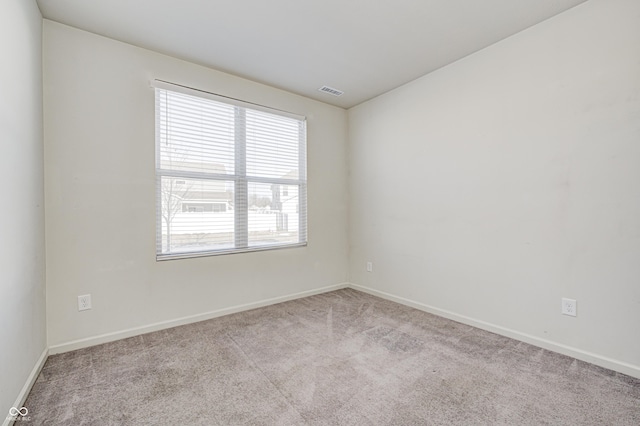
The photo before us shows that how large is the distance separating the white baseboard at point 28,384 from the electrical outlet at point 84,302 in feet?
1.11

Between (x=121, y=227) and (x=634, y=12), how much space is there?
4137 mm

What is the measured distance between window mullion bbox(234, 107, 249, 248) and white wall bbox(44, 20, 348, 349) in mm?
205

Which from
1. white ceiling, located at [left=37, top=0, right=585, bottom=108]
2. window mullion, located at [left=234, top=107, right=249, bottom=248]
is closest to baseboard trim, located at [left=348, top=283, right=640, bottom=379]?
window mullion, located at [left=234, top=107, right=249, bottom=248]

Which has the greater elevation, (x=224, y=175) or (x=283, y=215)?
(x=224, y=175)

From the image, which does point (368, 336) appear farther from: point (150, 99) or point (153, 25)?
point (153, 25)

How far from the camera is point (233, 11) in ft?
7.16

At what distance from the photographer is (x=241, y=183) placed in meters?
3.29

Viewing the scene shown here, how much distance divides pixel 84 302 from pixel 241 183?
174 centimetres

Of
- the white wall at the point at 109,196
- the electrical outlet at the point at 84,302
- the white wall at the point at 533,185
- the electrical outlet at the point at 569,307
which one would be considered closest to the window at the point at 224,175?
the white wall at the point at 109,196

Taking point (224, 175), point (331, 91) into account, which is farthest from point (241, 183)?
point (331, 91)

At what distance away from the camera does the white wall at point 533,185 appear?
2.01m

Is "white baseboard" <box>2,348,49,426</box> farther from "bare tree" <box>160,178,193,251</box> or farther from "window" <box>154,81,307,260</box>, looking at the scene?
"bare tree" <box>160,178,193,251</box>

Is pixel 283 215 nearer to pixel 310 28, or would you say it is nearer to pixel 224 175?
pixel 224 175

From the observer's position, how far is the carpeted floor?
5.25 ft
